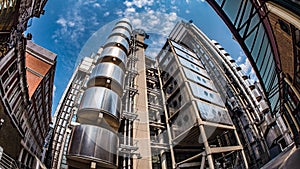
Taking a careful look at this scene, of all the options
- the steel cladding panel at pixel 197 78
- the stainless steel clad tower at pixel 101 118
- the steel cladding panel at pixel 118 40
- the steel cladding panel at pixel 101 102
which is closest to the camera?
the stainless steel clad tower at pixel 101 118

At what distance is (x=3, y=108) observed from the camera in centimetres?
520

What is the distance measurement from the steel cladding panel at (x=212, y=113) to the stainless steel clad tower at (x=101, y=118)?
645cm

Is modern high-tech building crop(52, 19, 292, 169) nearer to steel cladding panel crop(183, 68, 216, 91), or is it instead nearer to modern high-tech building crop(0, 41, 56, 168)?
steel cladding panel crop(183, 68, 216, 91)

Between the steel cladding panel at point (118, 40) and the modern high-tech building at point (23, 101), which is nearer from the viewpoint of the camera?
the modern high-tech building at point (23, 101)

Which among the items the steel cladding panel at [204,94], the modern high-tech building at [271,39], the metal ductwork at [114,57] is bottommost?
the modern high-tech building at [271,39]

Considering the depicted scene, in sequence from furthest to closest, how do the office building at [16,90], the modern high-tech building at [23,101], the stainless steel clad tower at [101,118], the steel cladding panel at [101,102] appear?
the steel cladding panel at [101,102], the stainless steel clad tower at [101,118], the modern high-tech building at [23,101], the office building at [16,90]

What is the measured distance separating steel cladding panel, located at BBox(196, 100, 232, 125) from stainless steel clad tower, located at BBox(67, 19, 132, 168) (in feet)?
21.2

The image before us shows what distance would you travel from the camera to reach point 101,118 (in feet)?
37.8

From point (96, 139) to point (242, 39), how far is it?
8.95 metres

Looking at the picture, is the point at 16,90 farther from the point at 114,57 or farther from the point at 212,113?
the point at 212,113

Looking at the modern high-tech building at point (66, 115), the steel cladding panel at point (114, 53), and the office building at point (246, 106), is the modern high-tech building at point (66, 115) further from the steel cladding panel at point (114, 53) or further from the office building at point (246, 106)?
the office building at point (246, 106)

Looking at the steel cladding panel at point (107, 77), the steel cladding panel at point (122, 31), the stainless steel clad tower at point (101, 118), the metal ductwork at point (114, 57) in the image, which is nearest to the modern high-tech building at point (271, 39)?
the stainless steel clad tower at point (101, 118)

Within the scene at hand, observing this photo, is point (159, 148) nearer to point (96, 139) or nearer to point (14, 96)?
point (96, 139)

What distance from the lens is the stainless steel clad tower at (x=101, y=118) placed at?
9859 mm
